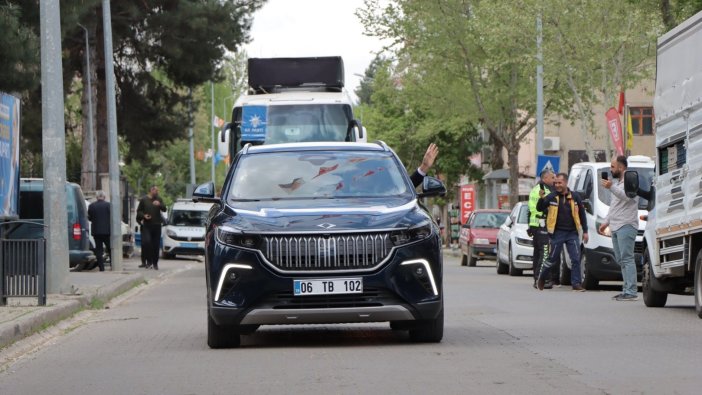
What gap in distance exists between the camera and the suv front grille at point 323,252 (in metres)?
12.6

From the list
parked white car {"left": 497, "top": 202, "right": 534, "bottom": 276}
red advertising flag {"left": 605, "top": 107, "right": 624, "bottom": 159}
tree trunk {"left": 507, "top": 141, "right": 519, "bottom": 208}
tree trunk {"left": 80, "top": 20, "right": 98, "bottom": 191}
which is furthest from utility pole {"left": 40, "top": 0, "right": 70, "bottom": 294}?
tree trunk {"left": 507, "top": 141, "right": 519, "bottom": 208}

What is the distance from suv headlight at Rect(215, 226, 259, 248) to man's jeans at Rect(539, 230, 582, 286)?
41.0 ft

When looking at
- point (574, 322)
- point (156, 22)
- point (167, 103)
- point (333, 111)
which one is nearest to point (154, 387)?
point (574, 322)

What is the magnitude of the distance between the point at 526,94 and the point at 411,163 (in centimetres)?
3453

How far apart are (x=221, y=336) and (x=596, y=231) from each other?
12419 mm

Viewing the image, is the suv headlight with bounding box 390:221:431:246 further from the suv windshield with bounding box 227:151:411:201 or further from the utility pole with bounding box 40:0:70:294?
the utility pole with bounding box 40:0:70:294

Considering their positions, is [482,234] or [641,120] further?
[641,120]

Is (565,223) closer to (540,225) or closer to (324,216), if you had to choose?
(540,225)

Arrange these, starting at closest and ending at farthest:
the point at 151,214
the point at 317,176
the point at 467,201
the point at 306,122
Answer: the point at 317,176, the point at 306,122, the point at 151,214, the point at 467,201

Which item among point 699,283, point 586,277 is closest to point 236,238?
point 699,283

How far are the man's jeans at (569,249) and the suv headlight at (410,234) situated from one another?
1198 centimetres

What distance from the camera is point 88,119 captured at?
4669cm

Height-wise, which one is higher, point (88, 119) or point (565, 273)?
point (88, 119)

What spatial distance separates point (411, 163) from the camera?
89375 mm
